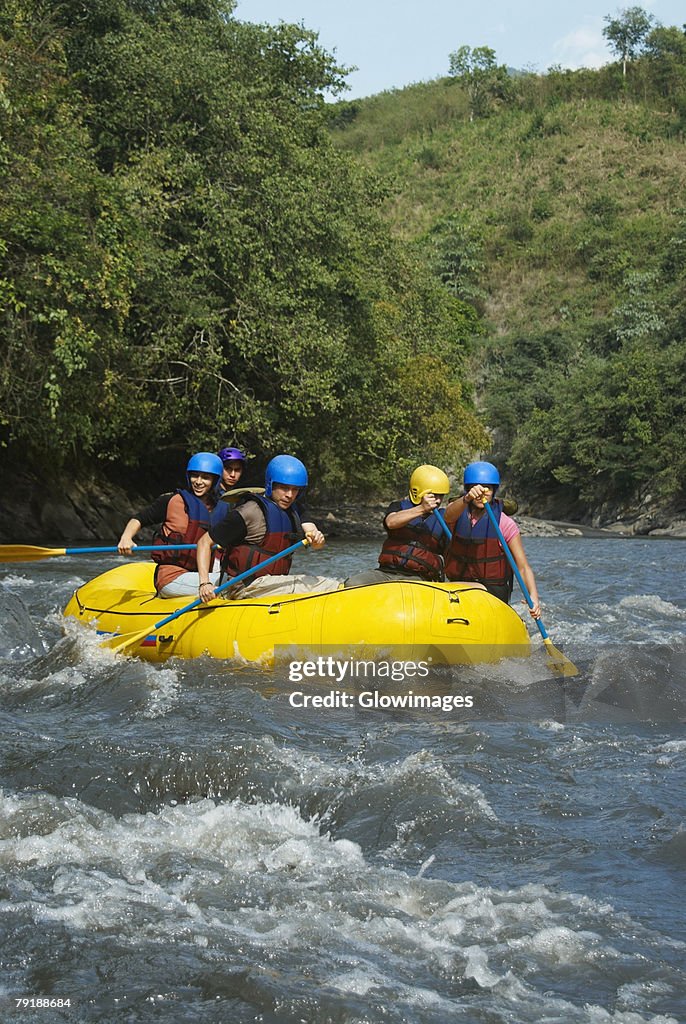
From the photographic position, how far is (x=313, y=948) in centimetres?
368

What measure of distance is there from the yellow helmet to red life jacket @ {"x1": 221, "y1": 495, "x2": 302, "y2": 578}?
2.88 feet

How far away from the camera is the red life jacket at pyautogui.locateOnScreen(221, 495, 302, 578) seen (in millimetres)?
8156

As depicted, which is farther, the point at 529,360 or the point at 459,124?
the point at 459,124

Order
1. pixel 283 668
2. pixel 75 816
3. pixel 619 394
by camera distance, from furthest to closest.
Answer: pixel 619 394, pixel 283 668, pixel 75 816

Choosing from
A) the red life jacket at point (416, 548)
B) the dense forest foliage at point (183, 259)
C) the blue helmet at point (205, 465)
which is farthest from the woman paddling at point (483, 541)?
the dense forest foliage at point (183, 259)

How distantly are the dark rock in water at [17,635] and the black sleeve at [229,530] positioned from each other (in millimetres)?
1816

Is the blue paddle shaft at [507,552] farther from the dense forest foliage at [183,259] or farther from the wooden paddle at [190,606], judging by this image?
the dense forest foliage at [183,259]

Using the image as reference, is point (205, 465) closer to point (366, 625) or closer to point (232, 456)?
point (232, 456)

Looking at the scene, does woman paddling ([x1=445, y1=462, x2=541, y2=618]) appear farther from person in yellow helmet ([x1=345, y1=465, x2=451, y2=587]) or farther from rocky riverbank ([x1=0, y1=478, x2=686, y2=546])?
rocky riverbank ([x1=0, y1=478, x2=686, y2=546])

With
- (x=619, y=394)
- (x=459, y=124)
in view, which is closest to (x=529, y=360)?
(x=619, y=394)

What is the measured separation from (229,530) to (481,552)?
1788mm

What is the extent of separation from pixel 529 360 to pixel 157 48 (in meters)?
27.0

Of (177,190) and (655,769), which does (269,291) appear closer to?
(177,190)

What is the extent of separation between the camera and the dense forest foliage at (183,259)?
52.4 feet
